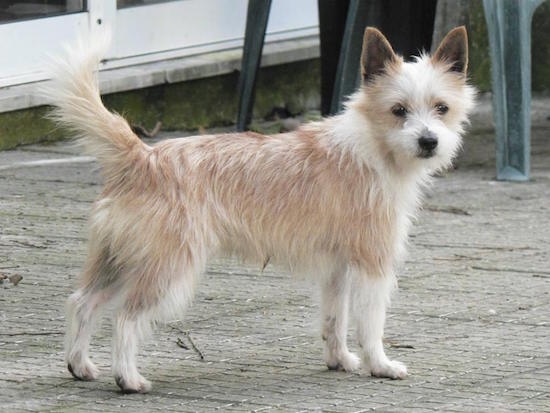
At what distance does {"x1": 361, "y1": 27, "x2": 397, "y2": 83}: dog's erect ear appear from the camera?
228 inches

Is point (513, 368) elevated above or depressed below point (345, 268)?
below

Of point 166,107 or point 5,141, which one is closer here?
point 5,141

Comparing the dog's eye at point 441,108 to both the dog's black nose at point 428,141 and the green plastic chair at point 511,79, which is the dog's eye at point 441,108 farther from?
the green plastic chair at point 511,79

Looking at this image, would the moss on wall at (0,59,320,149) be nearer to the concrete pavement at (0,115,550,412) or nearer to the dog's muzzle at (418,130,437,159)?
the concrete pavement at (0,115,550,412)

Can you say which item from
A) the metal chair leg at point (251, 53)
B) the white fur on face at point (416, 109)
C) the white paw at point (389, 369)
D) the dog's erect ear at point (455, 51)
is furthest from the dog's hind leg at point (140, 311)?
the metal chair leg at point (251, 53)

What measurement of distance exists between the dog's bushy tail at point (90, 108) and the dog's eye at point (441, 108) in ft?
3.81

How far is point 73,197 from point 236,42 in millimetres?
3656

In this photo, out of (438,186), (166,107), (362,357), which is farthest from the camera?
(166,107)

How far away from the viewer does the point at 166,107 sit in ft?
37.8

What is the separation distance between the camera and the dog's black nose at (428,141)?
5.62 m

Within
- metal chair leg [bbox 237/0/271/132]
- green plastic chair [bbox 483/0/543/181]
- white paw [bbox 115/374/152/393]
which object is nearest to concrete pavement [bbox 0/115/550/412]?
white paw [bbox 115/374/152/393]

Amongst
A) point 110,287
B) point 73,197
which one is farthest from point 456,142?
point 73,197

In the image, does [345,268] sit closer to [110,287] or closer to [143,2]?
[110,287]

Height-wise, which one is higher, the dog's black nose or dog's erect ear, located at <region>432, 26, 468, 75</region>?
dog's erect ear, located at <region>432, 26, 468, 75</region>
